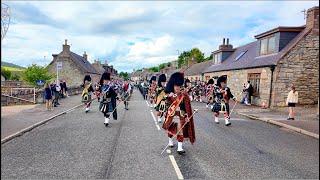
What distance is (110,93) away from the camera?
536 inches

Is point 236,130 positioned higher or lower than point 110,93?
lower

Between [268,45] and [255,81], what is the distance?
308cm

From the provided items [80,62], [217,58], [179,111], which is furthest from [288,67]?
[80,62]

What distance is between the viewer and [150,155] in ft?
26.7

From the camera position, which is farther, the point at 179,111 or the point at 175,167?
the point at 179,111

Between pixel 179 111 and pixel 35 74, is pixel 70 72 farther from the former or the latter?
pixel 179 111

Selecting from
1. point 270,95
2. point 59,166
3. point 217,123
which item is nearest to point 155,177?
point 59,166

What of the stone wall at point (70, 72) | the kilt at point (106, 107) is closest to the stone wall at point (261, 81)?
the kilt at point (106, 107)

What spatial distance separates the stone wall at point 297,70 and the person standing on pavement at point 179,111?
1488 centimetres

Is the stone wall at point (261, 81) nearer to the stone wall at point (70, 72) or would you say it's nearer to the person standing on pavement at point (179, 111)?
the person standing on pavement at point (179, 111)

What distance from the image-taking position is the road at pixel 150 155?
6.57 m

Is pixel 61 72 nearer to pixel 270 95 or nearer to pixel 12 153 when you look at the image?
pixel 270 95

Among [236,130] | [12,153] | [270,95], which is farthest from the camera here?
[270,95]

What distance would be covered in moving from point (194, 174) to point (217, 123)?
8.24 meters
